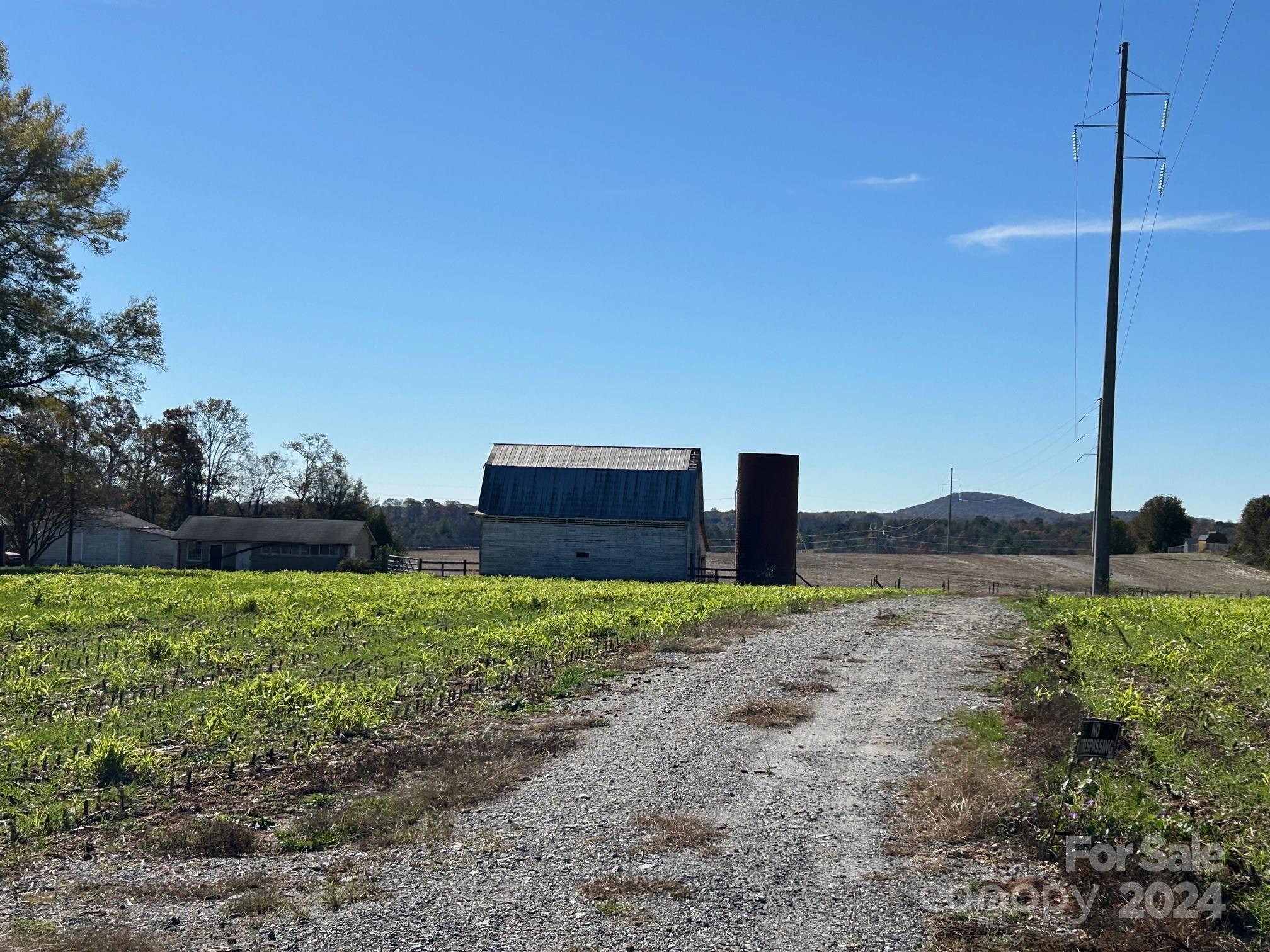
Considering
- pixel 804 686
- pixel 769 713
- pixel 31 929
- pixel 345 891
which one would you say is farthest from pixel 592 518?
pixel 31 929

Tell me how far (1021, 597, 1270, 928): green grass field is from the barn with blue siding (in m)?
32.4

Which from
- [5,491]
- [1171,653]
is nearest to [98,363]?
[5,491]

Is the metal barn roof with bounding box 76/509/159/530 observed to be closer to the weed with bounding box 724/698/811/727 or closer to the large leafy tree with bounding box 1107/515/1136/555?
the weed with bounding box 724/698/811/727

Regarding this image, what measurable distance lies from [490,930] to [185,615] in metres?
19.2

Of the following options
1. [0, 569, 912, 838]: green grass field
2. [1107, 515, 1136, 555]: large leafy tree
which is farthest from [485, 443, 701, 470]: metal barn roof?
[1107, 515, 1136, 555]: large leafy tree

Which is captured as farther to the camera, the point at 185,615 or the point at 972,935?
the point at 185,615

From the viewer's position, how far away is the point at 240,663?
15.9 meters

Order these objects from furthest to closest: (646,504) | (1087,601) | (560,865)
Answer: (646,504)
(1087,601)
(560,865)

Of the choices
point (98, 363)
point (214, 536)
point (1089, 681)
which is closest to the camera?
point (1089, 681)

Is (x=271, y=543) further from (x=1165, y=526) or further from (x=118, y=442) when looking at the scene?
(x=1165, y=526)

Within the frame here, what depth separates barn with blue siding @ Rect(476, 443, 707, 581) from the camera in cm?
5141

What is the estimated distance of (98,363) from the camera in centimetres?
4281

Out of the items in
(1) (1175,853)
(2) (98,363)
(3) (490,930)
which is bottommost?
(3) (490,930)

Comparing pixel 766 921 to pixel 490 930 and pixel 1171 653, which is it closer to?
pixel 490 930
